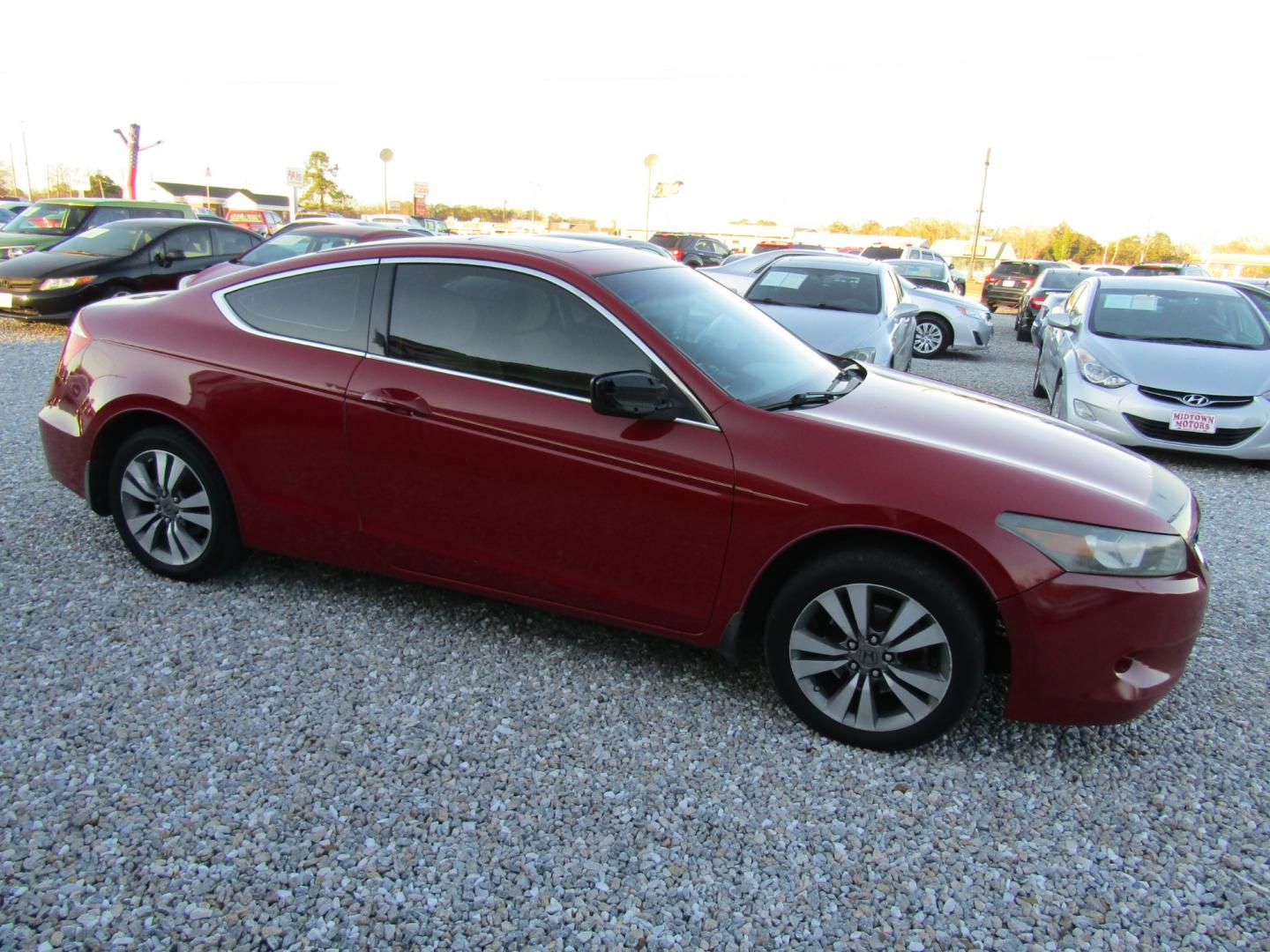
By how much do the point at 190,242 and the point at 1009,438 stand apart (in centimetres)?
1190

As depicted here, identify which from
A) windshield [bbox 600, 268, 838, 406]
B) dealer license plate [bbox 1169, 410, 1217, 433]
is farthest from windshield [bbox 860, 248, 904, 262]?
windshield [bbox 600, 268, 838, 406]

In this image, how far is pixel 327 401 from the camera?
3.54m

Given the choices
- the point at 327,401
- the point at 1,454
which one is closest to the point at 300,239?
the point at 1,454

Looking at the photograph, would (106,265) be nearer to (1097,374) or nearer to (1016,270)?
(1097,374)

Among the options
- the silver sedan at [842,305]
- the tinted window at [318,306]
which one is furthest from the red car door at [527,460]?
the silver sedan at [842,305]

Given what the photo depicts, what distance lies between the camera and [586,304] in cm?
331

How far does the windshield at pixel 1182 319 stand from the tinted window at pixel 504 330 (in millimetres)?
6634

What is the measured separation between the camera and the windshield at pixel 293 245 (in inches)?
459

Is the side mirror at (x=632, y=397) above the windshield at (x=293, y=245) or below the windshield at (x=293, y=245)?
below

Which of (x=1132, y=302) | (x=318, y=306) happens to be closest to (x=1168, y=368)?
(x=1132, y=302)

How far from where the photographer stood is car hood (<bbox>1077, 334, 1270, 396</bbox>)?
23.9 feet

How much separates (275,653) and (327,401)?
1022 millimetres

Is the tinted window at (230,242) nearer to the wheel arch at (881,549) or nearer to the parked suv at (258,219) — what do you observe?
the wheel arch at (881,549)

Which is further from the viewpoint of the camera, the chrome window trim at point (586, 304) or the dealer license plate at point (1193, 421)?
the dealer license plate at point (1193, 421)
